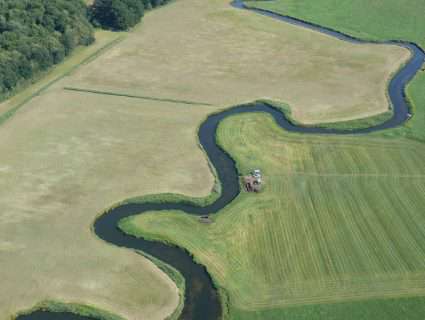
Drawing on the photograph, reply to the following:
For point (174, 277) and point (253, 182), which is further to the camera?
point (253, 182)

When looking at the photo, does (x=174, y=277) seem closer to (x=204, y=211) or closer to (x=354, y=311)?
(x=204, y=211)

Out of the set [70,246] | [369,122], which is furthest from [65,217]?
[369,122]

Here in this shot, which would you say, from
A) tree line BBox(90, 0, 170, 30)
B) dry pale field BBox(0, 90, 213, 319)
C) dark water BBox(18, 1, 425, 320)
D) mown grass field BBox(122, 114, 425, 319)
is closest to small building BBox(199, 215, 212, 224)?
mown grass field BBox(122, 114, 425, 319)

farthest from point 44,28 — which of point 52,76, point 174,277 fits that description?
point 174,277

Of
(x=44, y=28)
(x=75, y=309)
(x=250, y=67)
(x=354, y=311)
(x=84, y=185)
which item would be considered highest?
(x=44, y=28)

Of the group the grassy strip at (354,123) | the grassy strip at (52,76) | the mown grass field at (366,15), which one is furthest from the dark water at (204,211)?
the grassy strip at (52,76)
